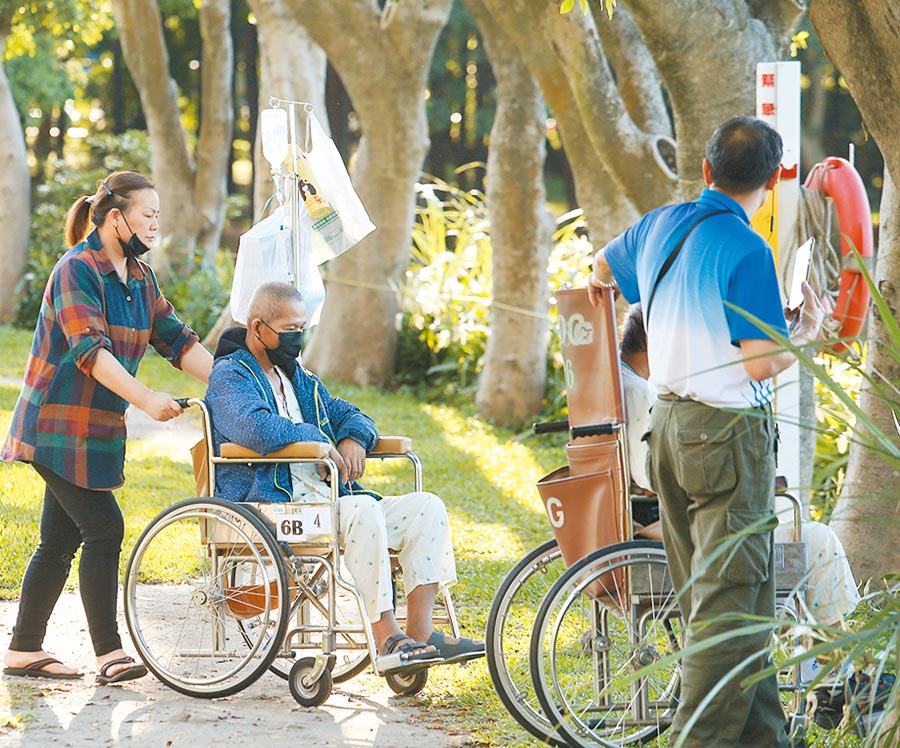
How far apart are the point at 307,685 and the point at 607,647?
1.08m

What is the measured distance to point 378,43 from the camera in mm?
12617

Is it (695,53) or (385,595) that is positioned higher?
(695,53)

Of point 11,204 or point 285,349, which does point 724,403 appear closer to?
point 285,349

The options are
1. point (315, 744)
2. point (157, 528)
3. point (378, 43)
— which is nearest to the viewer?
point (315, 744)

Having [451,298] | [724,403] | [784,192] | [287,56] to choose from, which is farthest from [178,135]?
[724,403]

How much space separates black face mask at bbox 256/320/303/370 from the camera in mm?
4852

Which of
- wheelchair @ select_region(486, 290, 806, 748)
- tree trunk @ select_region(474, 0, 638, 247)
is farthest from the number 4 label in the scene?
tree trunk @ select_region(474, 0, 638, 247)

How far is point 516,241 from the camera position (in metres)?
11.7

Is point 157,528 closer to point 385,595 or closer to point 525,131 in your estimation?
point 385,595

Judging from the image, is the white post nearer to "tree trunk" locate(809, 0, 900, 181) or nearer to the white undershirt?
"tree trunk" locate(809, 0, 900, 181)

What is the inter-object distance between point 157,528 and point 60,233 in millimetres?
15106

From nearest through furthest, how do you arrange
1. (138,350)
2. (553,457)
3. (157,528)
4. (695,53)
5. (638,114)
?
1. (157,528)
2. (138,350)
3. (695,53)
4. (638,114)
5. (553,457)

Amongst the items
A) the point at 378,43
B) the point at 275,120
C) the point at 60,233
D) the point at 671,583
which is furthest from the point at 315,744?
the point at 60,233

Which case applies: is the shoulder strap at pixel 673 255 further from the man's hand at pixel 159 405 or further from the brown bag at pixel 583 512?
the man's hand at pixel 159 405
